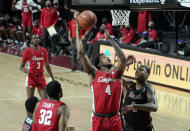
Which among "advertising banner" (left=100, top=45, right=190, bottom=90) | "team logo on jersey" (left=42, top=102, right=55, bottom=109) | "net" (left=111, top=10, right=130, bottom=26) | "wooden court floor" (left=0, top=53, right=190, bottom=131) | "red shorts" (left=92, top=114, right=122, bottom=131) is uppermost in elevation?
"net" (left=111, top=10, right=130, bottom=26)

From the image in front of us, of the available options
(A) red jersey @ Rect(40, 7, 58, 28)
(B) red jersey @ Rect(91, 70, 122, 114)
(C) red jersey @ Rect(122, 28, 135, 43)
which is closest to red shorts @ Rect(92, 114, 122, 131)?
(B) red jersey @ Rect(91, 70, 122, 114)

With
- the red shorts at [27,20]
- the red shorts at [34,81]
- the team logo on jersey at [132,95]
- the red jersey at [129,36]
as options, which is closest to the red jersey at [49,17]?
the red shorts at [27,20]

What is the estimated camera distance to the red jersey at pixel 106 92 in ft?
18.1

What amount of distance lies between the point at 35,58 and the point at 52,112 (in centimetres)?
450

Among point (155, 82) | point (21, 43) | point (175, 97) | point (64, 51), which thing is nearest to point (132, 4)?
point (175, 97)

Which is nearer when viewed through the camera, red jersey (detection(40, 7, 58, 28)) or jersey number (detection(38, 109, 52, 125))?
jersey number (detection(38, 109, 52, 125))

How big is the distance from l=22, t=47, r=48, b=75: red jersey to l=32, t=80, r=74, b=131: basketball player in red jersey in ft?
14.0

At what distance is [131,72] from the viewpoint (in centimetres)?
1373

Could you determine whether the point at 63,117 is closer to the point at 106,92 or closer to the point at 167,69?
the point at 106,92

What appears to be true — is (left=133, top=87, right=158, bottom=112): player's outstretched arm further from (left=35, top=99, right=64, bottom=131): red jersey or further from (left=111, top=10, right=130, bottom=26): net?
(left=111, top=10, right=130, bottom=26): net

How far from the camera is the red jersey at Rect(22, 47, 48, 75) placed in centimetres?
922

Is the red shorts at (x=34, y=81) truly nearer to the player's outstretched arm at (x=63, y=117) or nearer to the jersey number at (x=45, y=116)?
the jersey number at (x=45, y=116)

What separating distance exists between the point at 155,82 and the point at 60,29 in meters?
7.22

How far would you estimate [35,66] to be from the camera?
9227mm
